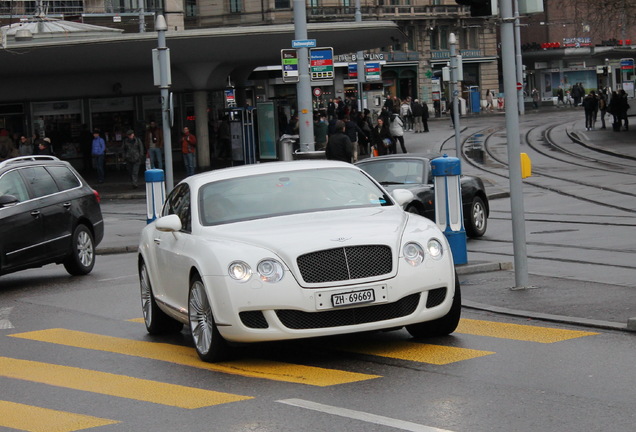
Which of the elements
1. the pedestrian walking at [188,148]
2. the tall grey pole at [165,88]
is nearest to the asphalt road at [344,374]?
the tall grey pole at [165,88]

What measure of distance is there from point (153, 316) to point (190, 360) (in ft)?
4.91

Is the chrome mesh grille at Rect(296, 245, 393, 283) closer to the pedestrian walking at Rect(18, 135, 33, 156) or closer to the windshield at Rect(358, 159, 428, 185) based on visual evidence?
the windshield at Rect(358, 159, 428, 185)

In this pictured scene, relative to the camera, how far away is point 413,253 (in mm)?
8828

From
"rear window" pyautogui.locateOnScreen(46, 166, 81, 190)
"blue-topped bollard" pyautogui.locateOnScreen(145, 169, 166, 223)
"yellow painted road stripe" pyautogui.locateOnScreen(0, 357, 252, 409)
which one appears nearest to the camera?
"yellow painted road stripe" pyautogui.locateOnScreen(0, 357, 252, 409)

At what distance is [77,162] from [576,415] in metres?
38.5

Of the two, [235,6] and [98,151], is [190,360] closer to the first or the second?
[98,151]

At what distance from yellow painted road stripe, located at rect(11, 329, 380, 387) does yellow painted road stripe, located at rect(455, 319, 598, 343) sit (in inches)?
68.8

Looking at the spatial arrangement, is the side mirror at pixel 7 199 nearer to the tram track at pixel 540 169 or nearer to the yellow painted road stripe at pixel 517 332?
the yellow painted road stripe at pixel 517 332

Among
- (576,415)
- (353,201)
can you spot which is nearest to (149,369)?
(353,201)

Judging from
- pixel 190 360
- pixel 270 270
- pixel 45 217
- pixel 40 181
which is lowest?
pixel 190 360

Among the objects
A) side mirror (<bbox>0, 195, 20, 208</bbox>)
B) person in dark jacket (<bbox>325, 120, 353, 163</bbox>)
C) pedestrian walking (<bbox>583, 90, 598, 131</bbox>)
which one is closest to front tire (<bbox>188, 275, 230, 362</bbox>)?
side mirror (<bbox>0, 195, 20, 208</bbox>)

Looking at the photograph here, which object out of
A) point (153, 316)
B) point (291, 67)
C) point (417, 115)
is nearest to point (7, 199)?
point (153, 316)

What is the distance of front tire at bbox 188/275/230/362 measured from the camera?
878cm

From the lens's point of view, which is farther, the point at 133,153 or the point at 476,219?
the point at 133,153
